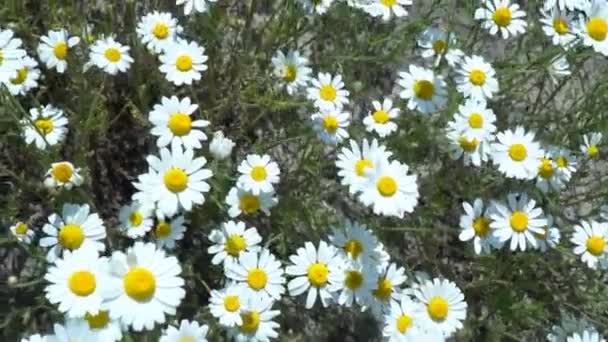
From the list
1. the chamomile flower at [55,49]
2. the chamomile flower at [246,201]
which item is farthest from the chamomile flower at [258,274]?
the chamomile flower at [55,49]

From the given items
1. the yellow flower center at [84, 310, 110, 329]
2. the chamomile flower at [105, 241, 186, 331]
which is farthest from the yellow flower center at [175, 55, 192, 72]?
the yellow flower center at [84, 310, 110, 329]

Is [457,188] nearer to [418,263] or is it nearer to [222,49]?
[418,263]

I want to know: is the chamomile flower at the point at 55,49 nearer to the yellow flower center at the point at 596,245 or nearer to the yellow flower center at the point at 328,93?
the yellow flower center at the point at 328,93

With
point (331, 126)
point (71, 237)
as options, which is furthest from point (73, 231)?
point (331, 126)

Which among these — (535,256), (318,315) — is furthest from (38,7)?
(535,256)

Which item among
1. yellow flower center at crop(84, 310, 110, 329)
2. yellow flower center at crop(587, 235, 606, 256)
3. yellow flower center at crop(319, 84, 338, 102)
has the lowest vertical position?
yellow flower center at crop(84, 310, 110, 329)

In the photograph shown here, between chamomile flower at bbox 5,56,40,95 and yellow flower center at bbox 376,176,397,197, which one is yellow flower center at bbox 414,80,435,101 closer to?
yellow flower center at bbox 376,176,397,197
